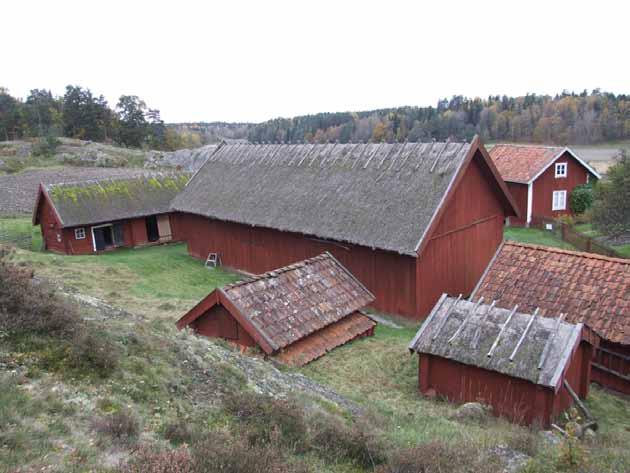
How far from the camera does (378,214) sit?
1788cm

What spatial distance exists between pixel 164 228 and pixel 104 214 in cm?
390

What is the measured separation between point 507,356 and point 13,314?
9.02 m

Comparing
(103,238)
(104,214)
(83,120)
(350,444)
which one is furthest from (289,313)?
(83,120)

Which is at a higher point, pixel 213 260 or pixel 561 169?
pixel 561 169

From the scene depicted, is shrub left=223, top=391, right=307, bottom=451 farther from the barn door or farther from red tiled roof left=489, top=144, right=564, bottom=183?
red tiled roof left=489, top=144, right=564, bottom=183

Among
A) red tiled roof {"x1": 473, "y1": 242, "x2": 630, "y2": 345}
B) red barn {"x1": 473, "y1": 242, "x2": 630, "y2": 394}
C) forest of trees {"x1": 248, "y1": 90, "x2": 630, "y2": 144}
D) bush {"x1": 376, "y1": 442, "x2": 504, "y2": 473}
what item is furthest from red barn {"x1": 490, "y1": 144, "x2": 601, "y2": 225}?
forest of trees {"x1": 248, "y1": 90, "x2": 630, "y2": 144}

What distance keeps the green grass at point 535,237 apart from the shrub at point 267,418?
2366 centimetres

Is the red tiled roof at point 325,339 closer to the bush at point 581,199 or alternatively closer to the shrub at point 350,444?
the shrub at point 350,444

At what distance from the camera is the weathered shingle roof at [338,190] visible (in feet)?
56.6

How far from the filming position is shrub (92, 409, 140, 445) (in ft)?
19.5

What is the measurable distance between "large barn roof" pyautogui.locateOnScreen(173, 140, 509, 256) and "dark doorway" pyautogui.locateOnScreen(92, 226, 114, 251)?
5.66 m

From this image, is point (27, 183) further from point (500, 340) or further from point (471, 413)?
point (471, 413)

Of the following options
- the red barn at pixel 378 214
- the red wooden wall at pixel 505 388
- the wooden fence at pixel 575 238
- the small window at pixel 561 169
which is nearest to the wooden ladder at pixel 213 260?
the red barn at pixel 378 214

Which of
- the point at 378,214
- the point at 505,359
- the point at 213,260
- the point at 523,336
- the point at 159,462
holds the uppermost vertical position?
the point at 378,214
